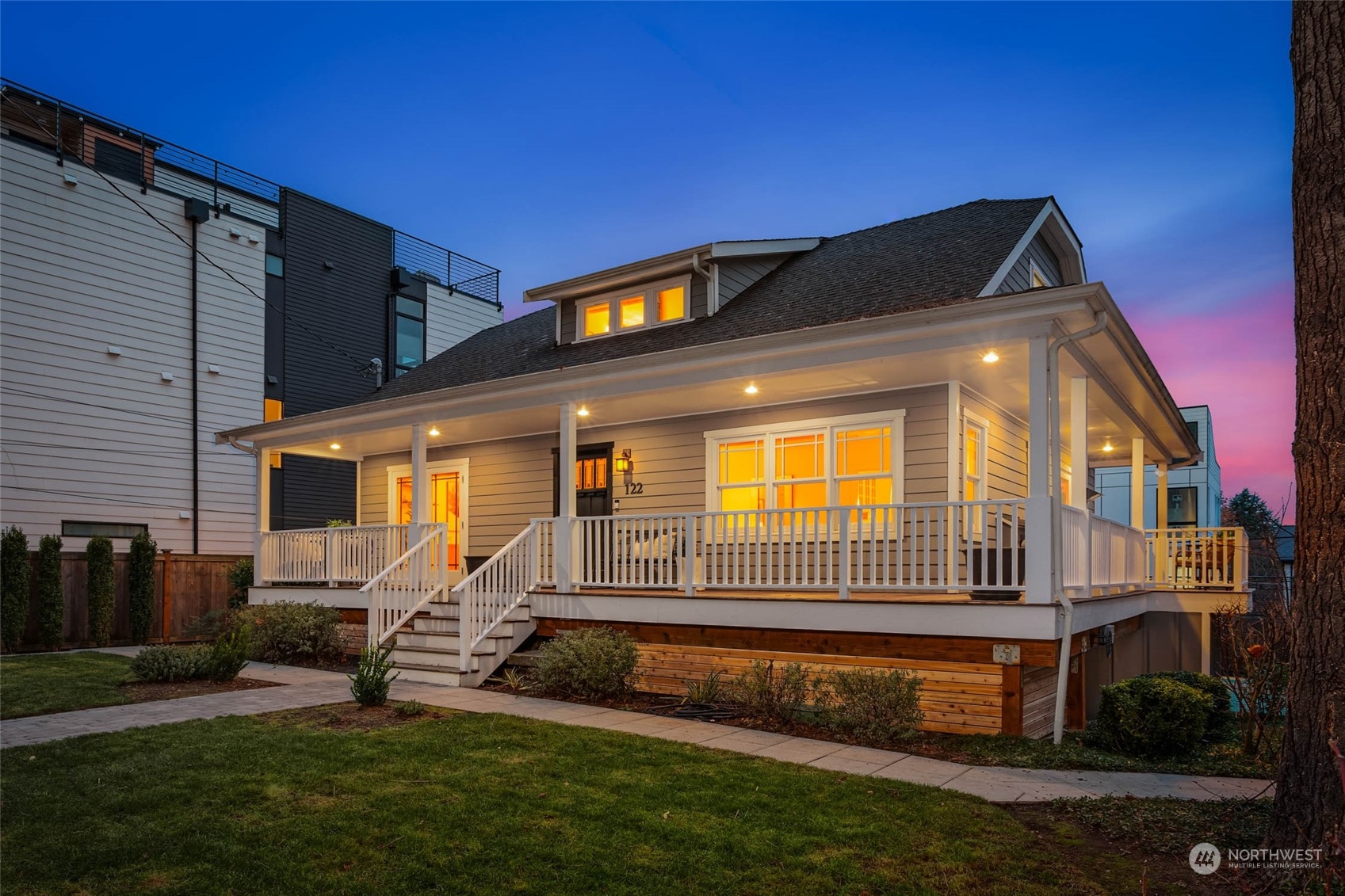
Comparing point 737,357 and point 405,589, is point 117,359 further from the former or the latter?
point 737,357

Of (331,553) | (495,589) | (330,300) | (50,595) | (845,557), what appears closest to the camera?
(845,557)

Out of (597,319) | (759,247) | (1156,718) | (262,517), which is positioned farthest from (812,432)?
(262,517)

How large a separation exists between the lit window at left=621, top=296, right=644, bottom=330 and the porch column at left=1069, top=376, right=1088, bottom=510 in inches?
255

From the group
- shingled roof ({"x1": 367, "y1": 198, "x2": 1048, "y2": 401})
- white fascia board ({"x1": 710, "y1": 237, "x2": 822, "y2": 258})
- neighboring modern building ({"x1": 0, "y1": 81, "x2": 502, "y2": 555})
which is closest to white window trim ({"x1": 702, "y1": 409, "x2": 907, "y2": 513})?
shingled roof ({"x1": 367, "y1": 198, "x2": 1048, "y2": 401})

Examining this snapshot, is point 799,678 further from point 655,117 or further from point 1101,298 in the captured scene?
point 655,117

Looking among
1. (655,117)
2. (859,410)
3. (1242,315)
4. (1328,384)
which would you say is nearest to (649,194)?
(655,117)

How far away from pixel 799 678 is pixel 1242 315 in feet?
48.1

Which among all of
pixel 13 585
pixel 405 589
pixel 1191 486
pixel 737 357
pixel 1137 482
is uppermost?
pixel 737 357

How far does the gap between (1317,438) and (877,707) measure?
4.13 meters

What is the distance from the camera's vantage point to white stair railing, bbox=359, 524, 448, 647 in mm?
10992

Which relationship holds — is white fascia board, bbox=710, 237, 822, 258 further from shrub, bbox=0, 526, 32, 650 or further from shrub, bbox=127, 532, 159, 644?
shrub, bbox=0, 526, 32, 650

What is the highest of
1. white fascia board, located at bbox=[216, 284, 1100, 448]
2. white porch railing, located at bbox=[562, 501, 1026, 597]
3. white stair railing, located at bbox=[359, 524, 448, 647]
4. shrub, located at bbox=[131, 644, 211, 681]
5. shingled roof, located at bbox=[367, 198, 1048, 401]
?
shingled roof, located at bbox=[367, 198, 1048, 401]

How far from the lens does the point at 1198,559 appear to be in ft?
46.8

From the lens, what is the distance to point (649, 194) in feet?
308
